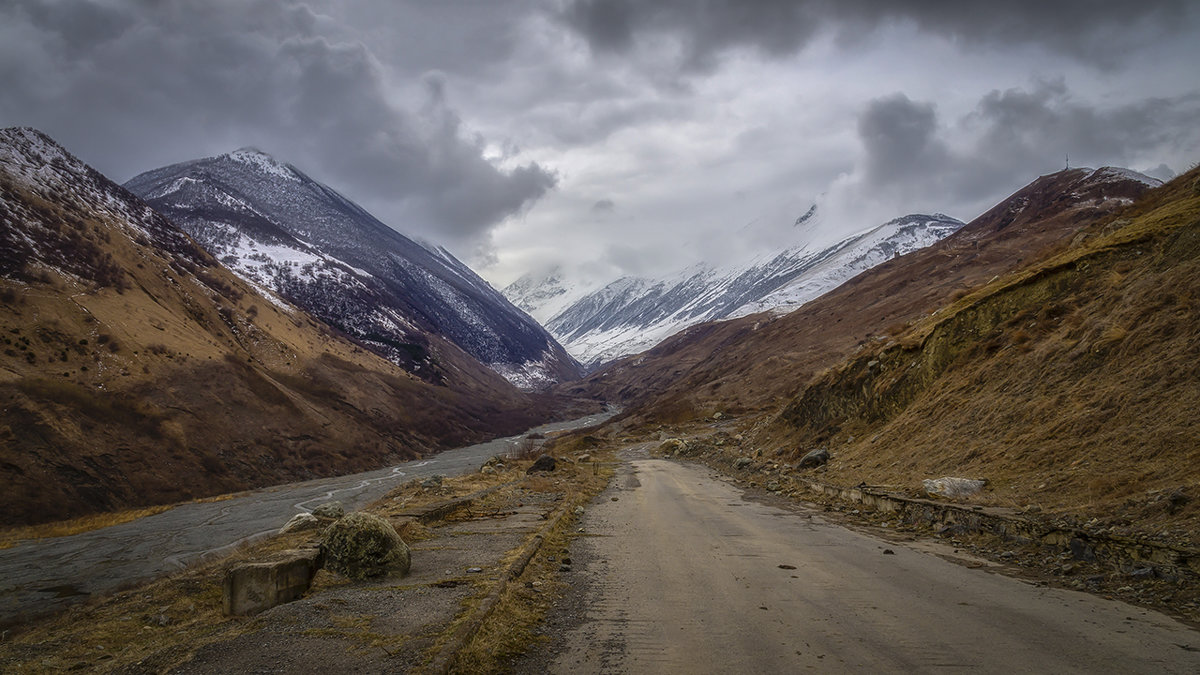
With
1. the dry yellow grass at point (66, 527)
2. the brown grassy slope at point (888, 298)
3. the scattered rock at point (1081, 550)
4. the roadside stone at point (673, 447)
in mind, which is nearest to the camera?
the scattered rock at point (1081, 550)

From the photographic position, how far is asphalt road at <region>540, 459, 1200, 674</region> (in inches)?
223

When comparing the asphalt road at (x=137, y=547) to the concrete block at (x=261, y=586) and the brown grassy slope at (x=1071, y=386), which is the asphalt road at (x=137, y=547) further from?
the brown grassy slope at (x=1071, y=386)

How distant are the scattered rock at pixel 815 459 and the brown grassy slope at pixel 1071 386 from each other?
90 cm

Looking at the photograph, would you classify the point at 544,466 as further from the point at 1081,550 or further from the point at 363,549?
the point at 1081,550

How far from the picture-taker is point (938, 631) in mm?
6395

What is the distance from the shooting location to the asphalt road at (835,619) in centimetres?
566

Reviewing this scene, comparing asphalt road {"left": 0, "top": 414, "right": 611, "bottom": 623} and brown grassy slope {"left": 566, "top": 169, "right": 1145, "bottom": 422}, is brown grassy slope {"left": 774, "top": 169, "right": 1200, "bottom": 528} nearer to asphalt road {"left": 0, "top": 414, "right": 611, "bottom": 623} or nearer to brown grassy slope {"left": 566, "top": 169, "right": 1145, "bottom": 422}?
asphalt road {"left": 0, "top": 414, "right": 611, "bottom": 623}

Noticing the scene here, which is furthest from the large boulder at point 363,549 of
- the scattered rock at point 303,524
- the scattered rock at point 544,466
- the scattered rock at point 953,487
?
the scattered rock at point 544,466

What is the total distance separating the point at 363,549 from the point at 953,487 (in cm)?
1231

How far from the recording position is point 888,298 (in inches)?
3524

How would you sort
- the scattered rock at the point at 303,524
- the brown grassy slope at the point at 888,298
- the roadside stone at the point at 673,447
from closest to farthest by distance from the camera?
1. the scattered rock at the point at 303,524
2. the roadside stone at the point at 673,447
3. the brown grassy slope at the point at 888,298

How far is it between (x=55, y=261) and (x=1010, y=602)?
220 feet

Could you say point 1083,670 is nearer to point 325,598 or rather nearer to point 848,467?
point 325,598

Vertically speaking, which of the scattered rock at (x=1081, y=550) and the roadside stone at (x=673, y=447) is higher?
the scattered rock at (x=1081, y=550)
